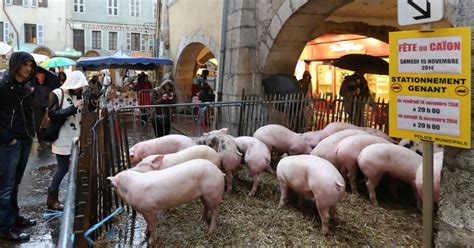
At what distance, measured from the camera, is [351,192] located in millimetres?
4480

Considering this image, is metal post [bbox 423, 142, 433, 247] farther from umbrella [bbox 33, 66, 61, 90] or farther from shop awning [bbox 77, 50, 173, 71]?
shop awning [bbox 77, 50, 173, 71]

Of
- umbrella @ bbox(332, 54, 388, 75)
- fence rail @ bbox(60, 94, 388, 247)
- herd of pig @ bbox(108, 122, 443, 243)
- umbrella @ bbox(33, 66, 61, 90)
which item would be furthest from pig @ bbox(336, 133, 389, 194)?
umbrella @ bbox(332, 54, 388, 75)

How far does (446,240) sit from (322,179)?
1041mm

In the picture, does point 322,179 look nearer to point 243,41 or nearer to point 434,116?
point 434,116

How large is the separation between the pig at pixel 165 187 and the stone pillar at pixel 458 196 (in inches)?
64.2

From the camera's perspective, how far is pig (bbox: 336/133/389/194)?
4.23 m

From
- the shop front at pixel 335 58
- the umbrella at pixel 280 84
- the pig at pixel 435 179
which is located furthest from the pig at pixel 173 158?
the shop front at pixel 335 58

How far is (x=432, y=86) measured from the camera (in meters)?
2.42

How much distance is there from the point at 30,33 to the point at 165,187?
93.2ft

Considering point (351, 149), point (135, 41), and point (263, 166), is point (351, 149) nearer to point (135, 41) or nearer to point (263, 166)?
point (263, 166)

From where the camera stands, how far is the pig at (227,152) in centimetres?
436

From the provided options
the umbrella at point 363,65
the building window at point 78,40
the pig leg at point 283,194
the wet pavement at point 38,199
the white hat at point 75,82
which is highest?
the building window at point 78,40

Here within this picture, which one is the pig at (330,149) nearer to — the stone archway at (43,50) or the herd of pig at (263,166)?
the herd of pig at (263,166)

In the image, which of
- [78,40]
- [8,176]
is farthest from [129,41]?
[8,176]
